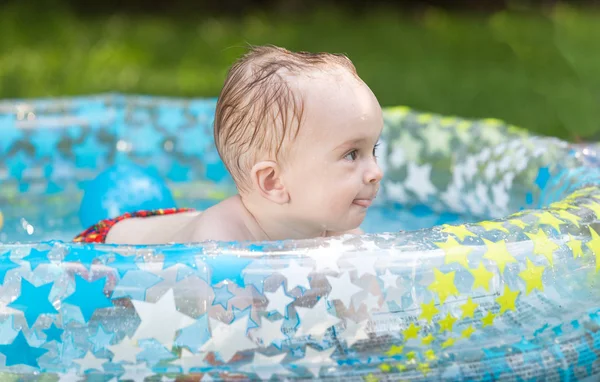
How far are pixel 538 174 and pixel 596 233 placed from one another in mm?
998

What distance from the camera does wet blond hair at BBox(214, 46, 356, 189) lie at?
2.19 metres

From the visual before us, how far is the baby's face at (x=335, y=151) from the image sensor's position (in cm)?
219

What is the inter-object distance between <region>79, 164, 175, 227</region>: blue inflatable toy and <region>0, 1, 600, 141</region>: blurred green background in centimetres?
247

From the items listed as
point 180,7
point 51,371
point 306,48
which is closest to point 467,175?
point 51,371

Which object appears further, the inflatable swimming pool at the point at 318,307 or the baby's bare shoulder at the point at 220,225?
the baby's bare shoulder at the point at 220,225

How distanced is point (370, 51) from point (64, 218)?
425cm

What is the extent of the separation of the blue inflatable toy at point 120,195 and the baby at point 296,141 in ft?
2.87

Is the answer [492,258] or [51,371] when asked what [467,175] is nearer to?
[492,258]

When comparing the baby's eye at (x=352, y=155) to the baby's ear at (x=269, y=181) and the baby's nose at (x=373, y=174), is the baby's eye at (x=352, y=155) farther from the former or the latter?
the baby's ear at (x=269, y=181)

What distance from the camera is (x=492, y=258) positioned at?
78.9 inches

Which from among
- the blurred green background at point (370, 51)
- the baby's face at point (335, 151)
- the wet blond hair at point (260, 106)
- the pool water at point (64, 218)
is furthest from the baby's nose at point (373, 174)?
the blurred green background at point (370, 51)

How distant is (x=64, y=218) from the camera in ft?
11.7

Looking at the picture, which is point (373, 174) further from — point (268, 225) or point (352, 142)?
point (268, 225)

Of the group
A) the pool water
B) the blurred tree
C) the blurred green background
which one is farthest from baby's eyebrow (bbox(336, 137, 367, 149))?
the blurred tree
